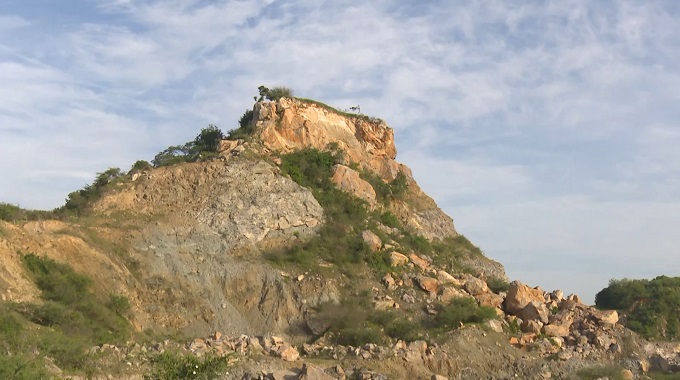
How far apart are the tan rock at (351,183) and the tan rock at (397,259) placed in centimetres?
576

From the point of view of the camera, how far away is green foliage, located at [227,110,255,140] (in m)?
42.8

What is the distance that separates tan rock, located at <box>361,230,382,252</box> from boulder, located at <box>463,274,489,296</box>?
15.8ft

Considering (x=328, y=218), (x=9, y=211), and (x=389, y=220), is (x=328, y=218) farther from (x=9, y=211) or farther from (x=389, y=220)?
(x=9, y=211)

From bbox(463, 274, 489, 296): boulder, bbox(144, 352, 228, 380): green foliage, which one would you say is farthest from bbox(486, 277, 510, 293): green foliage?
bbox(144, 352, 228, 380): green foliage

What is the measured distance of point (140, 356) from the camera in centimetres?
2412

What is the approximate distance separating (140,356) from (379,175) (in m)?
25.6

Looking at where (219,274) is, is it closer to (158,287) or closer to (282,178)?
(158,287)

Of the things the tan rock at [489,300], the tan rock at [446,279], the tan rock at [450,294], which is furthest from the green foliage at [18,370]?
the tan rock at [489,300]

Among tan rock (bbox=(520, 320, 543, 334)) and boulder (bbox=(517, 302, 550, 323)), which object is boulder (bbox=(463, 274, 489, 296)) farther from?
tan rock (bbox=(520, 320, 543, 334))

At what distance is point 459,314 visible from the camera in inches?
1316

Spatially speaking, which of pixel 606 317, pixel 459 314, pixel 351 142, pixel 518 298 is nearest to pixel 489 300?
pixel 518 298

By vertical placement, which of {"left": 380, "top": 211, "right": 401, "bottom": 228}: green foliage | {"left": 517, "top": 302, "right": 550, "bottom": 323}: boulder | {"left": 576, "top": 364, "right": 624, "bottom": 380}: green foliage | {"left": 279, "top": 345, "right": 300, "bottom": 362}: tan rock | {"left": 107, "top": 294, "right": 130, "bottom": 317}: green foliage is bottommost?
{"left": 279, "top": 345, "right": 300, "bottom": 362}: tan rock

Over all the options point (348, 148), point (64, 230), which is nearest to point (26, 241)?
point (64, 230)

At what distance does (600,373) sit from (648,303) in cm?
1141
